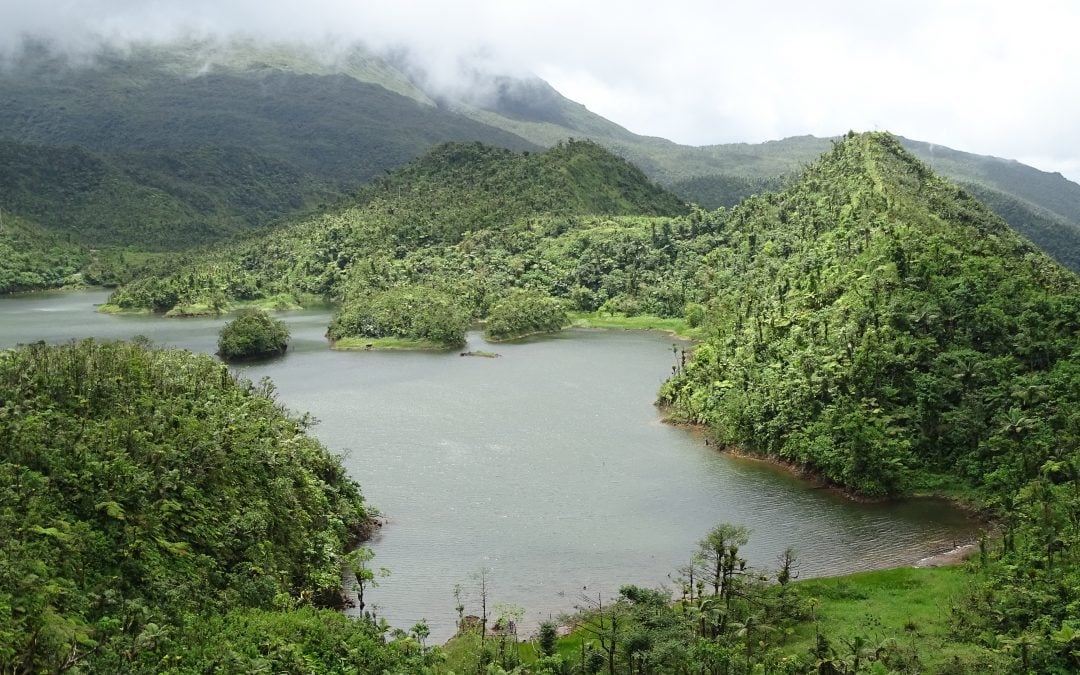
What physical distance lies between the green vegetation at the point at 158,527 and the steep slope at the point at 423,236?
90392mm

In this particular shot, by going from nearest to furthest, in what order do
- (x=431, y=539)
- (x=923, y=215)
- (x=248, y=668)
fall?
(x=248, y=668), (x=431, y=539), (x=923, y=215)

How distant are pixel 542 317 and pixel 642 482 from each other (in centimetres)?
6987

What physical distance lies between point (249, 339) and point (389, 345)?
1650 cm

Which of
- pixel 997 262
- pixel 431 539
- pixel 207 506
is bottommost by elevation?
pixel 431 539

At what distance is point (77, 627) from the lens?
26000mm

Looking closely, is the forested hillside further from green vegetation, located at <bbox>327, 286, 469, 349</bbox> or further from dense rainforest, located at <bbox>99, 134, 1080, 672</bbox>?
green vegetation, located at <bbox>327, 286, 469, 349</bbox>

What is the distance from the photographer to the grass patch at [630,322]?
118 metres

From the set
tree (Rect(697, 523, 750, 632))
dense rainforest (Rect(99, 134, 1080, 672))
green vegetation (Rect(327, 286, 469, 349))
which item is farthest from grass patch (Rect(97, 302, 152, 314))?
tree (Rect(697, 523, 750, 632))

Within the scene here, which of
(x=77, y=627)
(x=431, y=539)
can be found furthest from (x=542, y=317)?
(x=77, y=627)

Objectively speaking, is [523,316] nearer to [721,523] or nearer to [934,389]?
[934,389]

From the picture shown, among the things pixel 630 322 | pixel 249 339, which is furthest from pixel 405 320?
pixel 630 322

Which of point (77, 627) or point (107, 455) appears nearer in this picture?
point (77, 627)

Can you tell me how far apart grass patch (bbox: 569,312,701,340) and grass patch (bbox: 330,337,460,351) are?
25515 millimetres

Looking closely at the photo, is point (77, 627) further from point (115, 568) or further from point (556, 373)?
point (556, 373)
